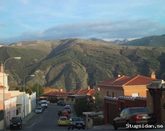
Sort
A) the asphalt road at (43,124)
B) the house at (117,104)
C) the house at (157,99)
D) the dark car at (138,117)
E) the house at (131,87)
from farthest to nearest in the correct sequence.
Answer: the house at (131,87) < the asphalt road at (43,124) < the house at (117,104) < the house at (157,99) < the dark car at (138,117)

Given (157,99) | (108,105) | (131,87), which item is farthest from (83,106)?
(157,99)

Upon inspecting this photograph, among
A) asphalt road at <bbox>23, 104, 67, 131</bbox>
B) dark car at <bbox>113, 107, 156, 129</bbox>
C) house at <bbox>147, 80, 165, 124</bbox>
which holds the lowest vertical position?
asphalt road at <bbox>23, 104, 67, 131</bbox>

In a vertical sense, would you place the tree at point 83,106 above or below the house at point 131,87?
below

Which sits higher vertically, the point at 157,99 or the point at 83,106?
the point at 157,99

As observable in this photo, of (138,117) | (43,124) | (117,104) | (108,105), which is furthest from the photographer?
(43,124)

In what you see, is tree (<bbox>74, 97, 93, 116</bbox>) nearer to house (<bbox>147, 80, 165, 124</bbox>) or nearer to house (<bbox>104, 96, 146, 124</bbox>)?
house (<bbox>104, 96, 146, 124</bbox>)

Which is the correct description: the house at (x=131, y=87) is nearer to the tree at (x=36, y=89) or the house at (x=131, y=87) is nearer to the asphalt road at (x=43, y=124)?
the asphalt road at (x=43, y=124)

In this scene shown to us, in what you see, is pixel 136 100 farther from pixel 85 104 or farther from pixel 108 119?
pixel 85 104

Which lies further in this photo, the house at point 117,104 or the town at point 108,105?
the house at point 117,104

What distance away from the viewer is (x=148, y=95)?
4250 cm

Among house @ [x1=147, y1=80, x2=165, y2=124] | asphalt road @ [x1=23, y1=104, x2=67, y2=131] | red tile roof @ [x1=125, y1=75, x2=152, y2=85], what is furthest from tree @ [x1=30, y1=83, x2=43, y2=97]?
house @ [x1=147, y1=80, x2=165, y2=124]

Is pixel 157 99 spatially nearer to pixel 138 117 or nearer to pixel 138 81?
pixel 138 117

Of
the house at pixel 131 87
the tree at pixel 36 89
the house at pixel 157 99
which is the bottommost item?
the house at pixel 157 99

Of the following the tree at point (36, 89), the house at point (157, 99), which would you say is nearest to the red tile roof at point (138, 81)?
the house at point (157, 99)
